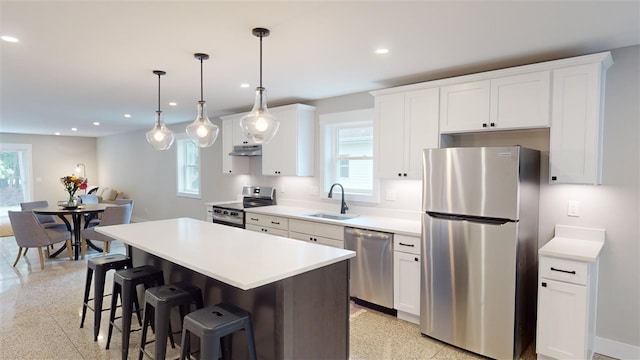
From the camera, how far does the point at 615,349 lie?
270 cm

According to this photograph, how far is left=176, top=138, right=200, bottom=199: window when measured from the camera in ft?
23.4

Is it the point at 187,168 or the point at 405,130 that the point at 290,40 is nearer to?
the point at 405,130

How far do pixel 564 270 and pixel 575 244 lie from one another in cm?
38

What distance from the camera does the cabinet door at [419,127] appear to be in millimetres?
3312

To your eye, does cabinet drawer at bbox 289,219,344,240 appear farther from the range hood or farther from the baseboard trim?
the baseboard trim

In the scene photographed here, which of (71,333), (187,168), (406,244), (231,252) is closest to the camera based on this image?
(231,252)

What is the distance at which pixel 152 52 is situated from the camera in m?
2.82

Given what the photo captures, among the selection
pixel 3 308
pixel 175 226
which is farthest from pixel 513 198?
pixel 3 308

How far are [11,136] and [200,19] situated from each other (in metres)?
10.2

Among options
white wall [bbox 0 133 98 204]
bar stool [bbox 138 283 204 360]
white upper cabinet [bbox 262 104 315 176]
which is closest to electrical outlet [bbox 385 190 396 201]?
white upper cabinet [bbox 262 104 315 176]

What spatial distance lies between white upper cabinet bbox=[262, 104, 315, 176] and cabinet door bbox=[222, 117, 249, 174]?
96 cm

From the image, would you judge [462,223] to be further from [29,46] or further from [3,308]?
[3,308]

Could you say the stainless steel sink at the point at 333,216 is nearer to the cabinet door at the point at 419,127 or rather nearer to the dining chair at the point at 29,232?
the cabinet door at the point at 419,127

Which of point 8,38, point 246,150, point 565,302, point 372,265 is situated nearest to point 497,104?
point 565,302
